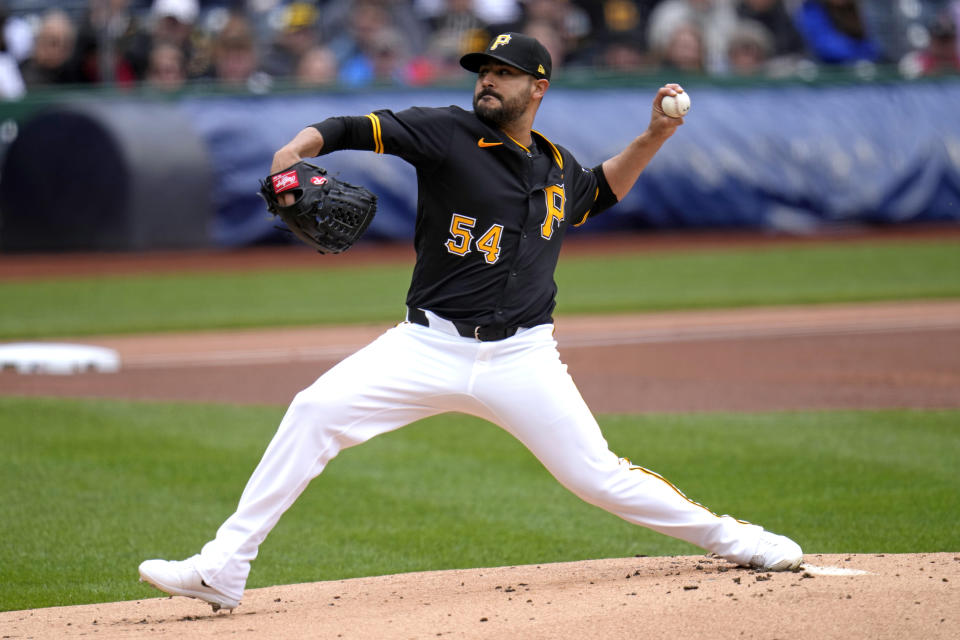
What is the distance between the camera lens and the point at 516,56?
435cm

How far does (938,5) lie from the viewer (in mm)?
20516

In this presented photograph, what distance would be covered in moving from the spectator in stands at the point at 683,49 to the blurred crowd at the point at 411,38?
0.06 ft

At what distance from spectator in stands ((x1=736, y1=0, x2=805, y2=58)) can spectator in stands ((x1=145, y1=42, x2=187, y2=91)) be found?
8088 mm

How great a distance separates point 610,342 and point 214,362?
3316 mm

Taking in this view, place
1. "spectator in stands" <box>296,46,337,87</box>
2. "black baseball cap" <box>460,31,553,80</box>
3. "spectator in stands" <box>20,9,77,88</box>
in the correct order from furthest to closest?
"spectator in stands" <box>296,46,337,87</box>, "spectator in stands" <box>20,9,77,88</box>, "black baseball cap" <box>460,31,553,80</box>

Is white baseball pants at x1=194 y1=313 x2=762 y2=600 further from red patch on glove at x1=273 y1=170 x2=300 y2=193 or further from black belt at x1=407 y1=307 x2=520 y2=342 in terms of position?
red patch on glove at x1=273 y1=170 x2=300 y2=193

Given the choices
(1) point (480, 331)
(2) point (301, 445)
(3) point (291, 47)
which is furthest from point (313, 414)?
(3) point (291, 47)

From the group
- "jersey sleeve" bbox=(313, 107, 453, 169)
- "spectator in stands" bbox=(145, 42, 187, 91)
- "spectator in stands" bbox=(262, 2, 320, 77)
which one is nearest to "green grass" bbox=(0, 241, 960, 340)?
"spectator in stands" bbox=(145, 42, 187, 91)

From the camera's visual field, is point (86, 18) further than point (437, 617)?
Yes

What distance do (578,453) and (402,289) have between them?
10.2m

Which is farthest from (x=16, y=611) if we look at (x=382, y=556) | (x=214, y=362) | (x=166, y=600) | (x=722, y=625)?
(x=214, y=362)

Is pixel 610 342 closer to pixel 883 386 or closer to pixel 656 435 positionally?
pixel 883 386

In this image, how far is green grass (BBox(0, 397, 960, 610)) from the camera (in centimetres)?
551

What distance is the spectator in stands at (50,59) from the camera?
15.8 meters
